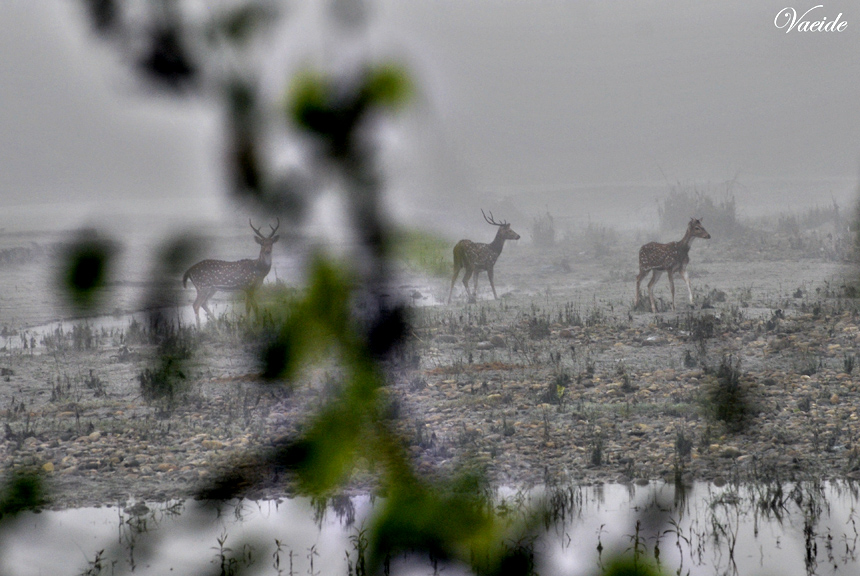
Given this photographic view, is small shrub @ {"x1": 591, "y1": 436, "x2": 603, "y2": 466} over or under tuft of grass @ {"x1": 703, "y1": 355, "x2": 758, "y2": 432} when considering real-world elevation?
under

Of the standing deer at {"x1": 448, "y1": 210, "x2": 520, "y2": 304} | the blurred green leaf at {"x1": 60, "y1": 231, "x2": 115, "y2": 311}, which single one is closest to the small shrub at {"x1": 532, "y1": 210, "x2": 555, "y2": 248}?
the standing deer at {"x1": 448, "y1": 210, "x2": 520, "y2": 304}

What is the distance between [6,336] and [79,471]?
852 cm

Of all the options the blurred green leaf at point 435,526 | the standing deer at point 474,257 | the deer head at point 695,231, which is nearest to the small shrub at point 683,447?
the blurred green leaf at point 435,526

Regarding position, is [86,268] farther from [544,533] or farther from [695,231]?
[544,533]

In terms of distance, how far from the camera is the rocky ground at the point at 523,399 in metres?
7.97

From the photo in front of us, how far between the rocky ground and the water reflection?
0.42 meters

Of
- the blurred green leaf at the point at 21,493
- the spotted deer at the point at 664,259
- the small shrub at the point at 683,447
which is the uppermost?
the spotted deer at the point at 664,259

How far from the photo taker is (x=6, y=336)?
15.4m

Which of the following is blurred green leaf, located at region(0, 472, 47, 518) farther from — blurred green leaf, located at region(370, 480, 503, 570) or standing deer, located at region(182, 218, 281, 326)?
standing deer, located at region(182, 218, 281, 326)

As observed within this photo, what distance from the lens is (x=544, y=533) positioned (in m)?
6.59

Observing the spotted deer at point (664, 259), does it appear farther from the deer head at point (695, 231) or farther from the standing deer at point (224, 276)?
the standing deer at point (224, 276)

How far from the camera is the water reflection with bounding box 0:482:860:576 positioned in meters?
6.11

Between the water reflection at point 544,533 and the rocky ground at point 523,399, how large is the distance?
1.38 ft

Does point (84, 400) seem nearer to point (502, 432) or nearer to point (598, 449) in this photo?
point (502, 432)
